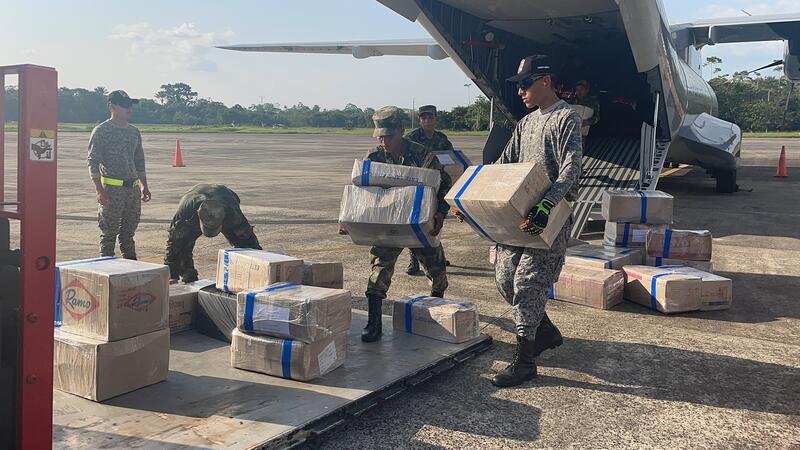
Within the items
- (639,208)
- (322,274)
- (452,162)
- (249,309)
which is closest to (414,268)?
(452,162)

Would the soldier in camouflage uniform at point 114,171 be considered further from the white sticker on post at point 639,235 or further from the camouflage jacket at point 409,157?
the white sticker on post at point 639,235

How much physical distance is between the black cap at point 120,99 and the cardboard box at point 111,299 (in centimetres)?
309

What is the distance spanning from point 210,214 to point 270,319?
1.99 m

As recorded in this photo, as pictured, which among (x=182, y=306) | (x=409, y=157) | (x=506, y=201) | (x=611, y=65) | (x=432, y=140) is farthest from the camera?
(x=611, y=65)

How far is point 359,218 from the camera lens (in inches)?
174

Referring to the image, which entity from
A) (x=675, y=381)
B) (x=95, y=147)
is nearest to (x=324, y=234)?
(x=95, y=147)

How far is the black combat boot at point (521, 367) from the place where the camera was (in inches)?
155

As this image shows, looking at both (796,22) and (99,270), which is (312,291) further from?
(796,22)

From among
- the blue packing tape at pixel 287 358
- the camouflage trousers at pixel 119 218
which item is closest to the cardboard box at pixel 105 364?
the blue packing tape at pixel 287 358

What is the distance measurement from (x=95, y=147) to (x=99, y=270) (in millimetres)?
3266

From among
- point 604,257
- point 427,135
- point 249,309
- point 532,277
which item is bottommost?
point 249,309

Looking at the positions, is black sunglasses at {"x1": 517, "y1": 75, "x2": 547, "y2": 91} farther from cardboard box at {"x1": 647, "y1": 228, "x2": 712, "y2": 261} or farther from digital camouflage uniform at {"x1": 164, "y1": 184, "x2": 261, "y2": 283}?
cardboard box at {"x1": 647, "y1": 228, "x2": 712, "y2": 261}

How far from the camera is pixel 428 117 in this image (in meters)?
7.11

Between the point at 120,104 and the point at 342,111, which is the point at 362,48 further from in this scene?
the point at 342,111
